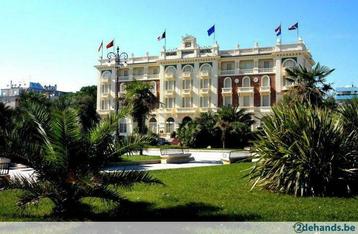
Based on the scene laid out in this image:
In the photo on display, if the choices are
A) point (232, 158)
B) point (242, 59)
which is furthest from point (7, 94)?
point (232, 158)

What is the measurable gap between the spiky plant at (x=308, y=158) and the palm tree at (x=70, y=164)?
432 cm

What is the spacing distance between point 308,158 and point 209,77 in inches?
2087

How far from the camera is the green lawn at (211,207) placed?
328 inches

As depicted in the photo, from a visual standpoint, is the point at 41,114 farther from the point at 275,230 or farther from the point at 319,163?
the point at 319,163

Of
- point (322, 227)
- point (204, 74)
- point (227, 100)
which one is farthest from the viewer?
point (204, 74)

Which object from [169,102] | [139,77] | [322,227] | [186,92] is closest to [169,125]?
[169,102]

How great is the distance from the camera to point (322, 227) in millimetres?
7305

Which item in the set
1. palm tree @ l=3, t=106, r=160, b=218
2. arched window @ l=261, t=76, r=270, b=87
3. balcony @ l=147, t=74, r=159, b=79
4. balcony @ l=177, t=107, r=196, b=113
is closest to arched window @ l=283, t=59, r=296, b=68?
arched window @ l=261, t=76, r=270, b=87

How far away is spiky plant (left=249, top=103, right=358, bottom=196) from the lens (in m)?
11.2

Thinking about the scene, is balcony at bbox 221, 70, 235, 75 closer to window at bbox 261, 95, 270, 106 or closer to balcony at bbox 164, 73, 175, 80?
window at bbox 261, 95, 270, 106

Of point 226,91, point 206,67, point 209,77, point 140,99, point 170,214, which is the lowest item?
point 170,214

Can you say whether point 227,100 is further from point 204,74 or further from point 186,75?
point 186,75

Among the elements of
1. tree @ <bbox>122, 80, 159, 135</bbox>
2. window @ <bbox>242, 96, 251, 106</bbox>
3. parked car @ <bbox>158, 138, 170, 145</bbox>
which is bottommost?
parked car @ <bbox>158, 138, 170, 145</bbox>

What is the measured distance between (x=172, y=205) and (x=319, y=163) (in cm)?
419
